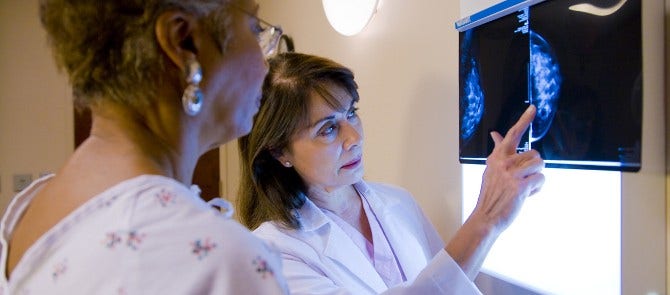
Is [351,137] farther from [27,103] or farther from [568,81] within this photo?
[27,103]

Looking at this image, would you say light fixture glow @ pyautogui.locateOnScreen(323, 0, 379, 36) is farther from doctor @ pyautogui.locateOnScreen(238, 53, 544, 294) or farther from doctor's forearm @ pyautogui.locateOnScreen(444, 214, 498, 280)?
doctor's forearm @ pyautogui.locateOnScreen(444, 214, 498, 280)

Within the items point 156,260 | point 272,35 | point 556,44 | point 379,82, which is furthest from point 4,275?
point 379,82

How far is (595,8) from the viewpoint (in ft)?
2.55

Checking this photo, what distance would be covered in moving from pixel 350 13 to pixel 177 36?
1.10 meters

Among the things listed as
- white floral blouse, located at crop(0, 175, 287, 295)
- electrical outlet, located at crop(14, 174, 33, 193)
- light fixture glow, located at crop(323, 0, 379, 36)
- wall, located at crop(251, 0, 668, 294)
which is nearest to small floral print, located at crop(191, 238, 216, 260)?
white floral blouse, located at crop(0, 175, 287, 295)

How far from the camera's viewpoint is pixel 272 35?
751 mm

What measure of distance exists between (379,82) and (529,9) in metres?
0.76

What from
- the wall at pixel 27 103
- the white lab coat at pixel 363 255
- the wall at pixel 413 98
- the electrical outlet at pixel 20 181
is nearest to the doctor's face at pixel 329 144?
the white lab coat at pixel 363 255

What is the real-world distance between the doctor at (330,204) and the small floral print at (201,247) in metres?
0.53

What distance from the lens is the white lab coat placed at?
36.8 inches

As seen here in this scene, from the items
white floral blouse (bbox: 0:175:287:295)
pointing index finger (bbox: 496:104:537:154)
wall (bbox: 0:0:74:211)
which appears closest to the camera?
white floral blouse (bbox: 0:175:287:295)

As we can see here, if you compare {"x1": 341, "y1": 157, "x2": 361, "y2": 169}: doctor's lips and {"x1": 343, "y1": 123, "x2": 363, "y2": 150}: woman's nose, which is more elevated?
{"x1": 343, "y1": 123, "x2": 363, "y2": 150}: woman's nose

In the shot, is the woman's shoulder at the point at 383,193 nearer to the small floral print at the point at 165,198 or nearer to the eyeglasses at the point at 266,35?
the eyeglasses at the point at 266,35

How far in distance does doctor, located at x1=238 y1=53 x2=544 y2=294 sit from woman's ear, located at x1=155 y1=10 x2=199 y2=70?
1.92ft
